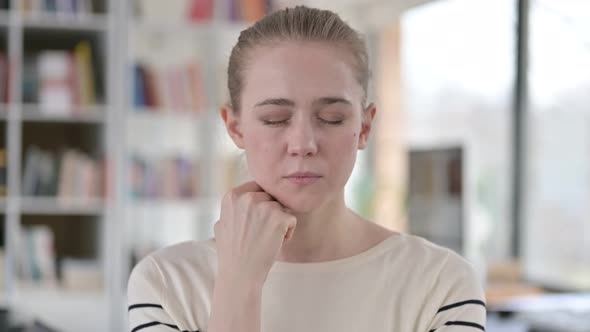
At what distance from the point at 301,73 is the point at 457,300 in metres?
0.41

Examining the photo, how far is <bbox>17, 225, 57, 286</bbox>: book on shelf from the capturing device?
499 cm

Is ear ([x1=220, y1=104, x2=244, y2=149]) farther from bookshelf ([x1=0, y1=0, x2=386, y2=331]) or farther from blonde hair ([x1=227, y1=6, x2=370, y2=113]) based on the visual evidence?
bookshelf ([x1=0, y1=0, x2=386, y2=331])

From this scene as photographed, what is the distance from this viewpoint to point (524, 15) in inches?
237

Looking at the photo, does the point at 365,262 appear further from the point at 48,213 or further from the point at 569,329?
the point at 48,213

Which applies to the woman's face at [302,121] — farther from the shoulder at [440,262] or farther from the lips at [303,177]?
the shoulder at [440,262]

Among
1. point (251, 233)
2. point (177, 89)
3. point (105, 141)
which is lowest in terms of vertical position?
point (251, 233)

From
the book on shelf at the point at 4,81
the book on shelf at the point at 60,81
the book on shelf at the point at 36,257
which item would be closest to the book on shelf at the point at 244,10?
the book on shelf at the point at 60,81

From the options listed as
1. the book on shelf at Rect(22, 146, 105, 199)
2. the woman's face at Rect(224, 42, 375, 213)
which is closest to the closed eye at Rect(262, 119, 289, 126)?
the woman's face at Rect(224, 42, 375, 213)

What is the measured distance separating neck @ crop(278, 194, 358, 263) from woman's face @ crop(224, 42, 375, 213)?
0.16 feet

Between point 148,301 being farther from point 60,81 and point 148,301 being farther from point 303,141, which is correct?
point 60,81

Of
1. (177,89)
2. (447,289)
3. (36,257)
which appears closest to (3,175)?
(36,257)

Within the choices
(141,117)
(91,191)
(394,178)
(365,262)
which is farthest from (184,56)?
(365,262)

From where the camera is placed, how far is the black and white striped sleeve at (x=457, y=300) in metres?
A: 1.45

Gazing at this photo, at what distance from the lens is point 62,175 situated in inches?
199
